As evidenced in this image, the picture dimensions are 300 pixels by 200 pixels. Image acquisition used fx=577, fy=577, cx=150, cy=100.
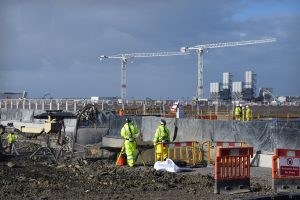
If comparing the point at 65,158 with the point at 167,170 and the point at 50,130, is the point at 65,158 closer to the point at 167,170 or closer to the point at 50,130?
the point at 50,130

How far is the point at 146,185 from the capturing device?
14.6 meters

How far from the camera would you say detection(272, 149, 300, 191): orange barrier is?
47.2 ft

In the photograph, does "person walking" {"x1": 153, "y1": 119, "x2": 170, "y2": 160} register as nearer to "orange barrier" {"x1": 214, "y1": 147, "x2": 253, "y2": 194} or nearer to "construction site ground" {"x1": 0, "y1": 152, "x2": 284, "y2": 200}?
"construction site ground" {"x1": 0, "y1": 152, "x2": 284, "y2": 200}

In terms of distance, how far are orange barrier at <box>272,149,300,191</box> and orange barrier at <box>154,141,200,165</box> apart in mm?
6207

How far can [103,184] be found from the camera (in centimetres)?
1470

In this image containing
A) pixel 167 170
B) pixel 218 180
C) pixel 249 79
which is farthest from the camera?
pixel 249 79

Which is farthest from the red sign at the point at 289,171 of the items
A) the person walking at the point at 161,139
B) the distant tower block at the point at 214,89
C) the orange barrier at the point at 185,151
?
the distant tower block at the point at 214,89

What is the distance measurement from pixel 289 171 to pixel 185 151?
320 inches

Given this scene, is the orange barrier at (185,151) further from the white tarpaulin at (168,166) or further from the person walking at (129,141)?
the white tarpaulin at (168,166)

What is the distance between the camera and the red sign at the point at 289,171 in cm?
1446

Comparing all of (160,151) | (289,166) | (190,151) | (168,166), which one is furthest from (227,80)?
(289,166)

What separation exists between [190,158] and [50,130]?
545 cm

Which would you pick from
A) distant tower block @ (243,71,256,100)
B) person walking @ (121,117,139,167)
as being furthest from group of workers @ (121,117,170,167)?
distant tower block @ (243,71,256,100)

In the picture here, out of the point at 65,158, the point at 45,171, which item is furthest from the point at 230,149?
the point at 65,158
